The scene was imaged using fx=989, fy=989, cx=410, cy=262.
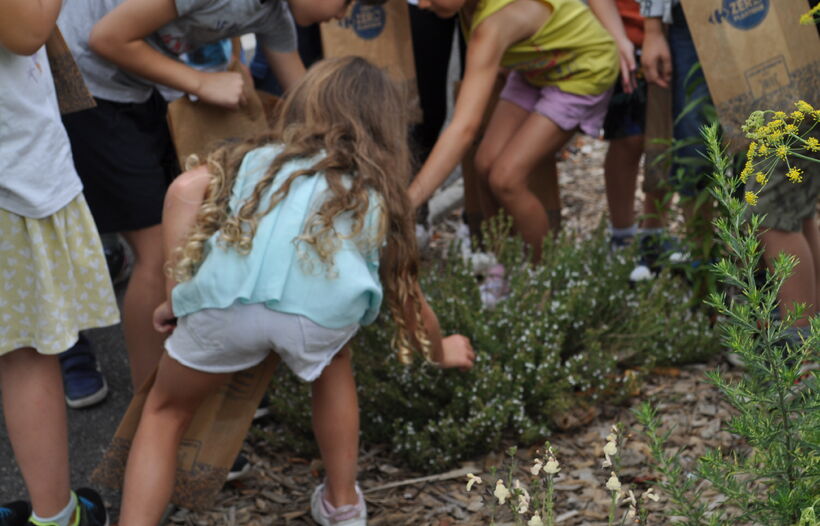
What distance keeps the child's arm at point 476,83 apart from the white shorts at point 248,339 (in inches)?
27.7

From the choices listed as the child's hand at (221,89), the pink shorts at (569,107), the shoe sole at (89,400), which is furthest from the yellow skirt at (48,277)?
the pink shorts at (569,107)

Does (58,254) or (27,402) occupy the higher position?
(58,254)

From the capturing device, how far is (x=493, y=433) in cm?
279

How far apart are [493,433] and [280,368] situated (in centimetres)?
77

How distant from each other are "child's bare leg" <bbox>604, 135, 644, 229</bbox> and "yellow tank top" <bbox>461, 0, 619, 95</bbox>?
0.47 m

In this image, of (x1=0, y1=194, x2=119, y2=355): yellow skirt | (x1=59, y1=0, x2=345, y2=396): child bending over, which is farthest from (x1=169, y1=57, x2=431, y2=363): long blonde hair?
(x1=59, y1=0, x2=345, y2=396): child bending over

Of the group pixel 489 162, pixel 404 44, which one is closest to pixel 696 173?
pixel 489 162

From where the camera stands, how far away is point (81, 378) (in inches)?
131

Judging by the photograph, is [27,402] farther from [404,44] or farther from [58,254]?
[404,44]

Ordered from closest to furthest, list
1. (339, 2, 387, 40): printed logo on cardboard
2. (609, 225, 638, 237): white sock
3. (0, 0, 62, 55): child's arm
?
(0, 0, 62, 55): child's arm → (339, 2, 387, 40): printed logo on cardboard → (609, 225, 638, 237): white sock

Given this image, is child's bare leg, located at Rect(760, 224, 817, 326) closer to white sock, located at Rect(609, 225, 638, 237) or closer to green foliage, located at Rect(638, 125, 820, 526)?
white sock, located at Rect(609, 225, 638, 237)

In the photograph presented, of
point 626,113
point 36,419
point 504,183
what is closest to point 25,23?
point 36,419

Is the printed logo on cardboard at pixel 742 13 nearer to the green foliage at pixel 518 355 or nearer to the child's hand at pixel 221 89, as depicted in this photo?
the green foliage at pixel 518 355

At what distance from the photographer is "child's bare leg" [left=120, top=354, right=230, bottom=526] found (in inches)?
93.5
